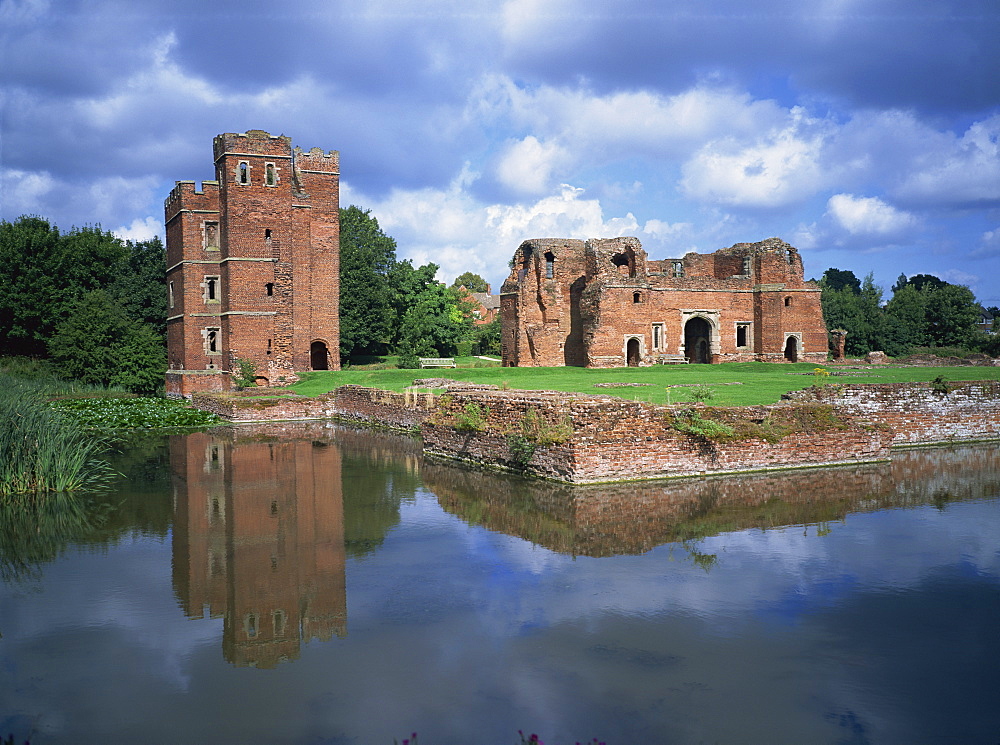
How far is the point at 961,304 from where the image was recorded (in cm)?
6438

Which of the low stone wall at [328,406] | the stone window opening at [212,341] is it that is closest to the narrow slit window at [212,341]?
the stone window opening at [212,341]

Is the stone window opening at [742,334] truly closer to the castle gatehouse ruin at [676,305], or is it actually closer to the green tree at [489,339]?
the castle gatehouse ruin at [676,305]

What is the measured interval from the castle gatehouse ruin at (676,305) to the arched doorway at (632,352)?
1.10 m

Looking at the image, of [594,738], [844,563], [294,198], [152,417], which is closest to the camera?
[594,738]

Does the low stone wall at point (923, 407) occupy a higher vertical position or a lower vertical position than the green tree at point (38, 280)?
lower

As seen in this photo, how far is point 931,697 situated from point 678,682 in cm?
172

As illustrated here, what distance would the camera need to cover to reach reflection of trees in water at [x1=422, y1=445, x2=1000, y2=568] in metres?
10.1

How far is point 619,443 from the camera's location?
13141 mm

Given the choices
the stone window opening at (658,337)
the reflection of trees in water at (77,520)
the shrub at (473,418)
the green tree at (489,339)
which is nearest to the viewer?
the reflection of trees in water at (77,520)

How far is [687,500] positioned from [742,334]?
3500 centimetres

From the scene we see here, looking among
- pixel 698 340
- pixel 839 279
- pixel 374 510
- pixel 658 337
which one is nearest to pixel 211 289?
pixel 658 337

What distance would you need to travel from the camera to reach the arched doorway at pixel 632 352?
4131cm

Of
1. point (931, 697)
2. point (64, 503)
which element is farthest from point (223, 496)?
point (931, 697)

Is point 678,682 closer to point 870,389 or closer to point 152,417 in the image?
point 870,389
